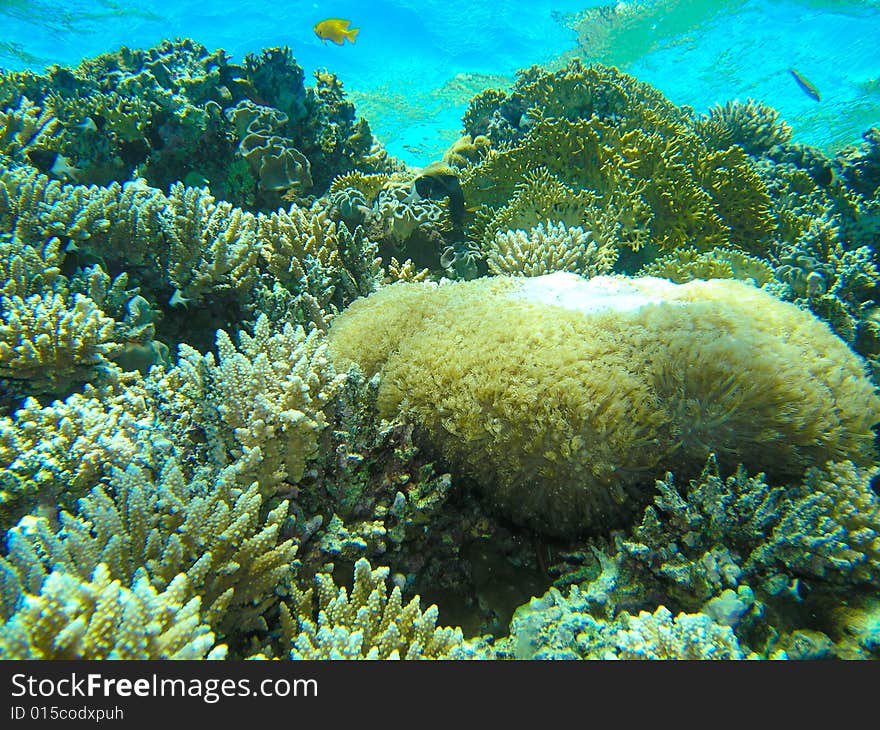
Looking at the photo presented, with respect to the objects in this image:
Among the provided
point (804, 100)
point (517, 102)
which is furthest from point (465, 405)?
point (804, 100)

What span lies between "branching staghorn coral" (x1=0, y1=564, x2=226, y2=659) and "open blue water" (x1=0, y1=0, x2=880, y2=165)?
21.5 meters

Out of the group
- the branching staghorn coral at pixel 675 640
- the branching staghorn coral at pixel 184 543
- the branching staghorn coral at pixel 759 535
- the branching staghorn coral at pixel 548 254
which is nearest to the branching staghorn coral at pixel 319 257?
the branching staghorn coral at pixel 548 254

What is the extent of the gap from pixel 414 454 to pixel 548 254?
8.93 feet

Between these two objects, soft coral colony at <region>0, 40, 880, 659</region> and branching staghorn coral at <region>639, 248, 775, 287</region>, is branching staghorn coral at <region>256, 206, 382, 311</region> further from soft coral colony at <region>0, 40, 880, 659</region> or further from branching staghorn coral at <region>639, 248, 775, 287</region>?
branching staghorn coral at <region>639, 248, 775, 287</region>

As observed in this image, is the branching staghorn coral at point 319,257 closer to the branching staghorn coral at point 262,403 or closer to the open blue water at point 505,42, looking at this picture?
the branching staghorn coral at point 262,403

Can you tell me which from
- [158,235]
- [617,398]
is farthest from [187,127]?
[617,398]

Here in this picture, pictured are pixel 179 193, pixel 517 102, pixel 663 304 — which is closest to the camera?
pixel 663 304

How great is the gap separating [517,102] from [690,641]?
28.5 feet

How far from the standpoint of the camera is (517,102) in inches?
314

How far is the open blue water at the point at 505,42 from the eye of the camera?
71.8ft

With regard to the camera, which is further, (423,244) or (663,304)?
(423,244)

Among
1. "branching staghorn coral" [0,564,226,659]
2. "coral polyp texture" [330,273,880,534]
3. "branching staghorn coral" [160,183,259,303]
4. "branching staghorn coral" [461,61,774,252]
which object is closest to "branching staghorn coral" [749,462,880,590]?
"coral polyp texture" [330,273,880,534]
